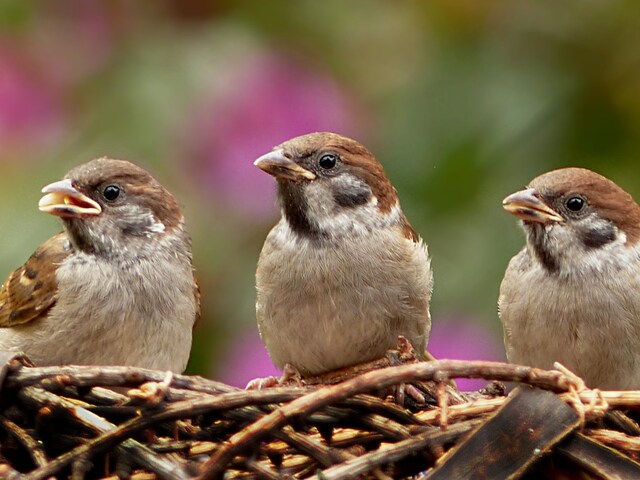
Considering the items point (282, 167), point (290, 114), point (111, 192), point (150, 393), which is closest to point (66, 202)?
point (111, 192)

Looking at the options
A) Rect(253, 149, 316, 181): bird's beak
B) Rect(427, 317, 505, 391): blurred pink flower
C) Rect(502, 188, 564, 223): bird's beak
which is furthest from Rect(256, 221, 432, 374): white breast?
Rect(427, 317, 505, 391): blurred pink flower

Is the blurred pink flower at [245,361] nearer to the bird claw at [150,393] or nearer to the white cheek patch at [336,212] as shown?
the white cheek patch at [336,212]

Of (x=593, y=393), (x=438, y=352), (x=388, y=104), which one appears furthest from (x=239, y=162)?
(x=593, y=393)

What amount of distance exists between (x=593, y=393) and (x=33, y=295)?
1593 mm

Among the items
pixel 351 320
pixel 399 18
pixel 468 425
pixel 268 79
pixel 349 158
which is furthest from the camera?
pixel 399 18

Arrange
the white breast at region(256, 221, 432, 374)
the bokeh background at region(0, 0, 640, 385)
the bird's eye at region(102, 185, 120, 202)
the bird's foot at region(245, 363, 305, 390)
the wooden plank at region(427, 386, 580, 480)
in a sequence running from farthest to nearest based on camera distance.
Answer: the bokeh background at region(0, 0, 640, 385)
the bird's eye at region(102, 185, 120, 202)
the white breast at region(256, 221, 432, 374)
the bird's foot at region(245, 363, 305, 390)
the wooden plank at region(427, 386, 580, 480)

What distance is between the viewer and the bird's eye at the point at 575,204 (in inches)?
126

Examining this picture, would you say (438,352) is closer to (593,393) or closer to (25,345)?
(25,345)

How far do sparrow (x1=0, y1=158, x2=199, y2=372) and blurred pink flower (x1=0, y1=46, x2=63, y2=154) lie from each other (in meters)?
0.65

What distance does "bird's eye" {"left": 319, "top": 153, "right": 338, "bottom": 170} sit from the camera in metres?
3.35

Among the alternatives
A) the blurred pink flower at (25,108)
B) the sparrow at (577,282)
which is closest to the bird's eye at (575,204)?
the sparrow at (577,282)

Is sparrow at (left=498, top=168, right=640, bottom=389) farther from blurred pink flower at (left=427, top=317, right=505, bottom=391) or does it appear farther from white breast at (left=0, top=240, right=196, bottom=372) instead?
white breast at (left=0, top=240, right=196, bottom=372)

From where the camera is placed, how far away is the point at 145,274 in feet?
10.5

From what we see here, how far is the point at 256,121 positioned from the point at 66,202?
94 cm
